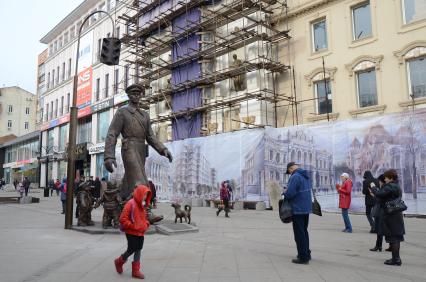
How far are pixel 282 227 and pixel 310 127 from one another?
302 inches

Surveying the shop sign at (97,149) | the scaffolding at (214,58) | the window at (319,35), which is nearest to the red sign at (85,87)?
the shop sign at (97,149)

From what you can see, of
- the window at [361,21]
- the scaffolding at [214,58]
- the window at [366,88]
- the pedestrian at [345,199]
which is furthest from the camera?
the scaffolding at [214,58]

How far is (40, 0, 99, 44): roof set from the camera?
140 feet

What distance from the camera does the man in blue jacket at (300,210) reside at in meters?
6.77

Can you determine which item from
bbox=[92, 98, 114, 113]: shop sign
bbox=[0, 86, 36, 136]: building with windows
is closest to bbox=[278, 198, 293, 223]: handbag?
bbox=[92, 98, 114, 113]: shop sign

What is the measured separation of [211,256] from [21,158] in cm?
5896

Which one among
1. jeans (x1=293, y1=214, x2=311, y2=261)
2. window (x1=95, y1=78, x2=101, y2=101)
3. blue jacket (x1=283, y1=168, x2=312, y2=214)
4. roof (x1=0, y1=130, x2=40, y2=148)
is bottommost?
jeans (x1=293, y1=214, x2=311, y2=261)

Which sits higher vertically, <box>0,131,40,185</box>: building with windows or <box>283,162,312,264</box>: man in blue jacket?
<box>0,131,40,185</box>: building with windows

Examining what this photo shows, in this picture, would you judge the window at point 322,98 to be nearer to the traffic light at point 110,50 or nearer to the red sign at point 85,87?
the traffic light at point 110,50

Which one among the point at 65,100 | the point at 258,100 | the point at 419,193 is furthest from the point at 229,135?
the point at 65,100

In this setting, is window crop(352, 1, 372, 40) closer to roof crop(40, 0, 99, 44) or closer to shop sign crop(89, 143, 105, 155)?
shop sign crop(89, 143, 105, 155)

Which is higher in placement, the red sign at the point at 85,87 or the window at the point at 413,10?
the red sign at the point at 85,87

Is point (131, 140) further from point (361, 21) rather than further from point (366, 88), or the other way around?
point (361, 21)

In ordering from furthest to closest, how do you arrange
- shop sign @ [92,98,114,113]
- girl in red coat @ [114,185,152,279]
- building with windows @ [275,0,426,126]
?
shop sign @ [92,98,114,113], building with windows @ [275,0,426,126], girl in red coat @ [114,185,152,279]
